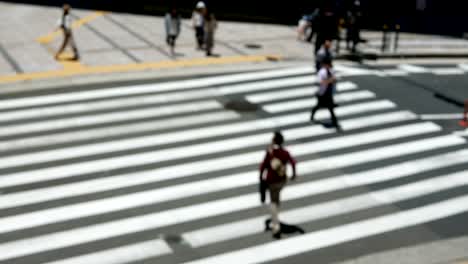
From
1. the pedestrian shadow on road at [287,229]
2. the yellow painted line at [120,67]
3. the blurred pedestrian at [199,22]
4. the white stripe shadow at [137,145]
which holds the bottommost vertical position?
the pedestrian shadow on road at [287,229]

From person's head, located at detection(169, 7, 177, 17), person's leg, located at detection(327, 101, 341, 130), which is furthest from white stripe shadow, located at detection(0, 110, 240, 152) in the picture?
person's head, located at detection(169, 7, 177, 17)

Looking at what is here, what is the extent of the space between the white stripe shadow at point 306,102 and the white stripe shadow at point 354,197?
4437mm

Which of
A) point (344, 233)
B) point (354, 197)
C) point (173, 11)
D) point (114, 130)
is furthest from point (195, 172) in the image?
point (173, 11)

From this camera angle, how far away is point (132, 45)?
24594 millimetres

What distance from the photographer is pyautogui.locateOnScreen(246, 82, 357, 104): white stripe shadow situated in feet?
61.9

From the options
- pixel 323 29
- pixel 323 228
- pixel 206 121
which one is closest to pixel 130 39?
pixel 323 29

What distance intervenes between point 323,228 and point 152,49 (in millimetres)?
14260

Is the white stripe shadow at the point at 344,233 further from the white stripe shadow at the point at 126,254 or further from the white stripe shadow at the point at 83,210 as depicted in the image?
the white stripe shadow at the point at 83,210

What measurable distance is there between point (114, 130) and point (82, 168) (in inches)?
96.9

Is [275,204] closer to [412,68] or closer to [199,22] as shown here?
[412,68]

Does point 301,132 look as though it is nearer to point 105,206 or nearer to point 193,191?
point 193,191

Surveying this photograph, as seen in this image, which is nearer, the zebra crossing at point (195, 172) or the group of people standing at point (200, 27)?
the zebra crossing at point (195, 172)

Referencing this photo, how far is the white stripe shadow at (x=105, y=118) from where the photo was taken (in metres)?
16.3

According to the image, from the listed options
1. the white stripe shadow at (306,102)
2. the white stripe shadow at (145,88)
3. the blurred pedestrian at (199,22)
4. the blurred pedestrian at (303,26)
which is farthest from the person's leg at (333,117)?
the blurred pedestrian at (303,26)
